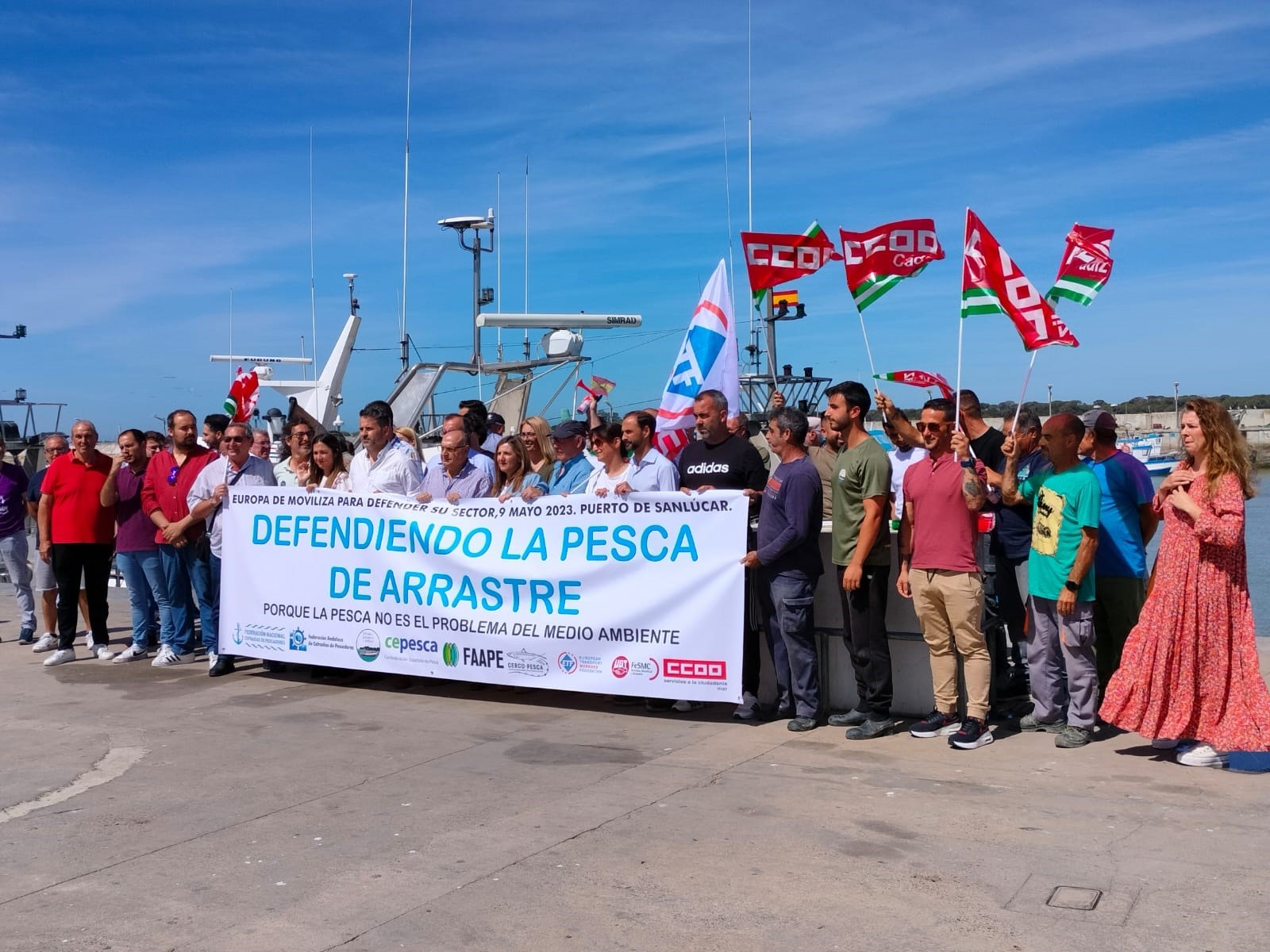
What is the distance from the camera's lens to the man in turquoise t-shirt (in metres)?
6.40

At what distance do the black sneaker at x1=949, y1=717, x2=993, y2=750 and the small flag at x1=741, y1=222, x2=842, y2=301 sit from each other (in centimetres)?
375

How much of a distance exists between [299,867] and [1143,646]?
420cm

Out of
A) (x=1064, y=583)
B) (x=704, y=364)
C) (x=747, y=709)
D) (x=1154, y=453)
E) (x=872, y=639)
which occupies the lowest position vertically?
(x=747, y=709)

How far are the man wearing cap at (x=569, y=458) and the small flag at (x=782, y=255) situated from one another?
171cm

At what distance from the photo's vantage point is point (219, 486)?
926 cm

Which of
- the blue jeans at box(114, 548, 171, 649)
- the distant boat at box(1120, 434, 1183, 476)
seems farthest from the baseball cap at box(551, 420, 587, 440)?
the distant boat at box(1120, 434, 1183, 476)

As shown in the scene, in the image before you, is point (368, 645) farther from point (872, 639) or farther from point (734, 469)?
point (872, 639)

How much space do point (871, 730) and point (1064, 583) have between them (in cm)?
135

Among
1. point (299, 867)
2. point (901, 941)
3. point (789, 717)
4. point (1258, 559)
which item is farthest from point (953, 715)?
point (1258, 559)

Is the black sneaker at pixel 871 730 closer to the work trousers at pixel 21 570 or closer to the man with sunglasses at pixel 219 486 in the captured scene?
the man with sunglasses at pixel 219 486

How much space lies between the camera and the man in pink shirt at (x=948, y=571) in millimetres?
6508

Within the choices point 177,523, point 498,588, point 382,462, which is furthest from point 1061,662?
point 177,523

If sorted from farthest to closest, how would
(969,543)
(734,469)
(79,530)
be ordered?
(79,530) → (734,469) → (969,543)

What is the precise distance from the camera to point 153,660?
9828 millimetres
